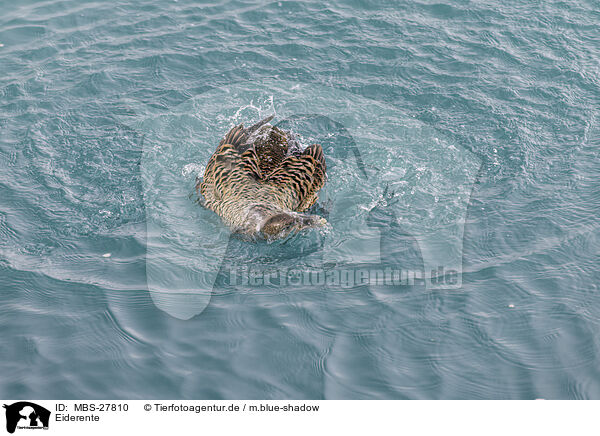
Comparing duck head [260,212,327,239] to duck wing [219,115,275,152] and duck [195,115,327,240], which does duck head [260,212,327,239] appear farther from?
duck wing [219,115,275,152]

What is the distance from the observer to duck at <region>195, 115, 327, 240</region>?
905cm

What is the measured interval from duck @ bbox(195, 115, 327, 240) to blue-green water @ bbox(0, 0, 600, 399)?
1.46 ft

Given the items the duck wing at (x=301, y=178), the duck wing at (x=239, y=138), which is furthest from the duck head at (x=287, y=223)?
the duck wing at (x=239, y=138)

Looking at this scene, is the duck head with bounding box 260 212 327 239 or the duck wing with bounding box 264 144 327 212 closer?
the duck head with bounding box 260 212 327 239

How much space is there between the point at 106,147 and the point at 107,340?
510cm

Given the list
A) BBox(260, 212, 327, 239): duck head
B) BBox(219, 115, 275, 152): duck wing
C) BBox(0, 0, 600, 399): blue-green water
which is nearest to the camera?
Answer: BBox(0, 0, 600, 399): blue-green water

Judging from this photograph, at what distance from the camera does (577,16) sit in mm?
15297

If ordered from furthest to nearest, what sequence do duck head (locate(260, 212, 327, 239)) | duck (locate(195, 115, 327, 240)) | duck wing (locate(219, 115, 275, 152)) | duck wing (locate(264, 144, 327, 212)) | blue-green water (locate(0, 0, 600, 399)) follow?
duck wing (locate(219, 115, 275, 152)) < duck wing (locate(264, 144, 327, 212)) < duck (locate(195, 115, 327, 240)) < duck head (locate(260, 212, 327, 239)) < blue-green water (locate(0, 0, 600, 399))

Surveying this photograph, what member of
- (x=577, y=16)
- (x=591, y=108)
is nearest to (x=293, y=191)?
(x=591, y=108)

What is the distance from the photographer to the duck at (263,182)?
29.7 ft
